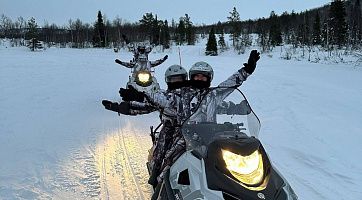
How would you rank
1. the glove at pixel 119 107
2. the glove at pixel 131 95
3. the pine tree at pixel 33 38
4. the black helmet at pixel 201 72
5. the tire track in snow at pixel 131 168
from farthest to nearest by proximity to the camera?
the pine tree at pixel 33 38 < the tire track in snow at pixel 131 168 < the black helmet at pixel 201 72 < the glove at pixel 119 107 < the glove at pixel 131 95

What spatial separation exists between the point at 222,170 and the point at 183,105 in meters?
1.34

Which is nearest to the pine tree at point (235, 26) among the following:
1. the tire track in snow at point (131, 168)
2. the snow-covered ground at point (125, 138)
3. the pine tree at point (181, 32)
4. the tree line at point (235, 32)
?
the tree line at point (235, 32)

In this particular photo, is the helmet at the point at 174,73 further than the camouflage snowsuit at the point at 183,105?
Yes

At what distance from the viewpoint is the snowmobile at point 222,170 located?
8.80 feet

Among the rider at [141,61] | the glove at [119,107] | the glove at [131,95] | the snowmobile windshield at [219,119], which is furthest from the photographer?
the rider at [141,61]

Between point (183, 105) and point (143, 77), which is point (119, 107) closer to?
point (183, 105)

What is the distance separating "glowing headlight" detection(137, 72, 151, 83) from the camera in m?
10.4

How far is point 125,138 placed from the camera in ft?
25.3

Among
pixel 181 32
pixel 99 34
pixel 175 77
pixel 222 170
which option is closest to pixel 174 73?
pixel 175 77

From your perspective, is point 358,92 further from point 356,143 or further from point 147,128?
point 147,128

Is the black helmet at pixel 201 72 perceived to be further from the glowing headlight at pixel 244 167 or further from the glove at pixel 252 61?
the glowing headlight at pixel 244 167

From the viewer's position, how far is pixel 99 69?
22.4m

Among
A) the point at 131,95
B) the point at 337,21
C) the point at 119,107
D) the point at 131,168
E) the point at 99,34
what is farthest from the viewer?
the point at 99,34

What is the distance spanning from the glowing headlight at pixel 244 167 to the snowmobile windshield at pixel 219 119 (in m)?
0.28
